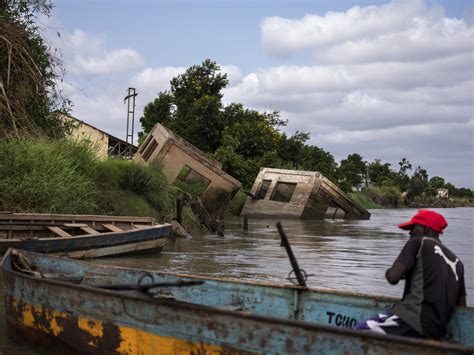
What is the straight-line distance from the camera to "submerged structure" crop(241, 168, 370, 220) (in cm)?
2945

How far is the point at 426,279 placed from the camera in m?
4.16

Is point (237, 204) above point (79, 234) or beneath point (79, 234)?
above

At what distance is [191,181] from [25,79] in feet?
27.4

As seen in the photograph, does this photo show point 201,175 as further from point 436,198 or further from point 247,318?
point 436,198

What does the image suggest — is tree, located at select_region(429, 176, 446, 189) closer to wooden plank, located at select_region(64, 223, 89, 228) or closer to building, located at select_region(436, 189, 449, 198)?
building, located at select_region(436, 189, 449, 198)

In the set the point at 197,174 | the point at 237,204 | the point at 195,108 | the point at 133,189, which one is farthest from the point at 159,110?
the point at 133,189

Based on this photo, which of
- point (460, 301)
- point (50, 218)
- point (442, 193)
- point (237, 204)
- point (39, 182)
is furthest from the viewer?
point (442, 193)

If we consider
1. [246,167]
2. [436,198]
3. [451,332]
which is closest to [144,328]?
[451,332]

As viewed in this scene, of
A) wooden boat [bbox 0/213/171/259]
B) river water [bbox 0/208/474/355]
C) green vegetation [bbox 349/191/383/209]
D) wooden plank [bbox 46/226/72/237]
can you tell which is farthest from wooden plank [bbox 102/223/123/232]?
green vegetation [bbox 349/191/383/209]

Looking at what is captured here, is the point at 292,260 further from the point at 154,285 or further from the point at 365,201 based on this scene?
the point at 365,201

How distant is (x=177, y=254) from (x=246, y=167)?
62.6 ft

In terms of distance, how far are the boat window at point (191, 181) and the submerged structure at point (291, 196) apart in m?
7.09

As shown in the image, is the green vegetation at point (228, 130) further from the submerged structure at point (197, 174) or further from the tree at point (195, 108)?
the submerged structure at point (197, 174)

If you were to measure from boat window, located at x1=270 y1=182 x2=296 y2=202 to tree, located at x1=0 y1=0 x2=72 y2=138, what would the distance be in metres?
15.1
